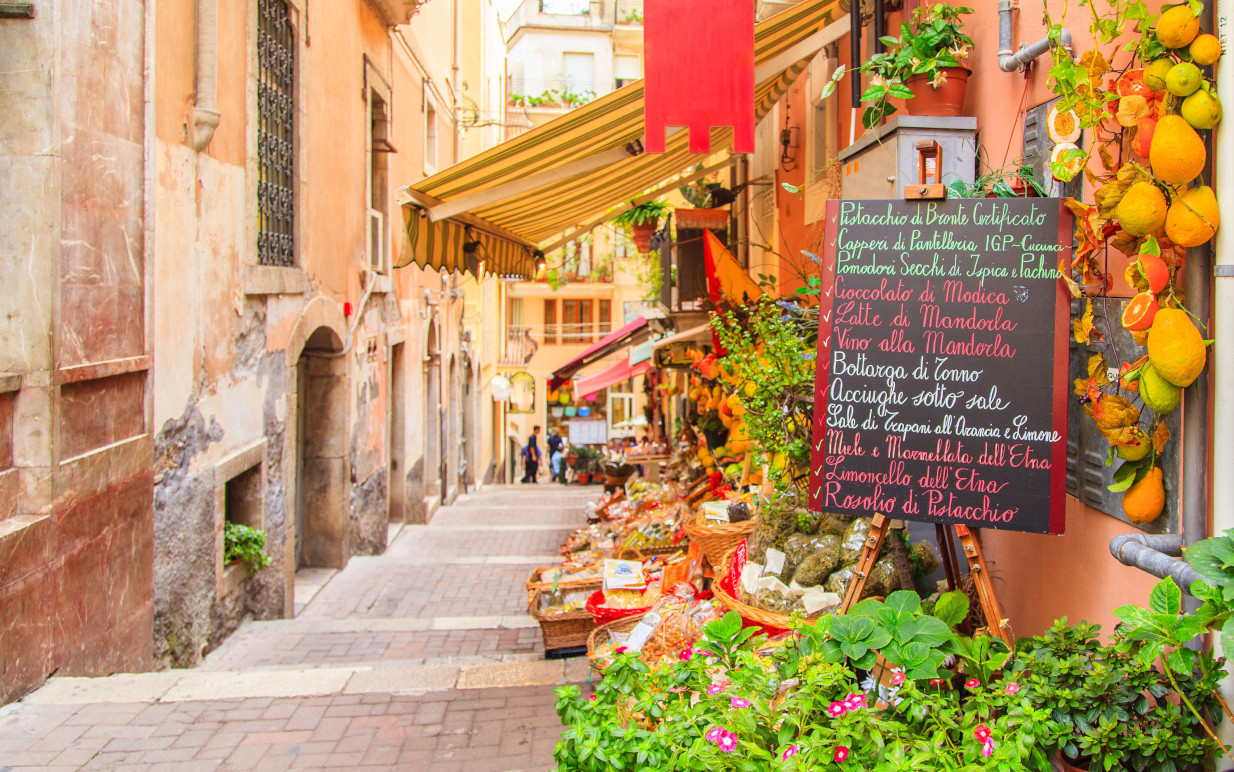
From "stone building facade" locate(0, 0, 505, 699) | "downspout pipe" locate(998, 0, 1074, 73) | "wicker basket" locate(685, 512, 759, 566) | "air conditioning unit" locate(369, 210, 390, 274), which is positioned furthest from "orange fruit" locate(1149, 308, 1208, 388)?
"air conditioning unit" locate(369, 210, 390, 274)

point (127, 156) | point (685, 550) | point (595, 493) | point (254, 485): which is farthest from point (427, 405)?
point (127, 156)

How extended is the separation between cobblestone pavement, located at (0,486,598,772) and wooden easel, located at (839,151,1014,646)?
1.64 meters

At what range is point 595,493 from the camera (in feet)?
58.8

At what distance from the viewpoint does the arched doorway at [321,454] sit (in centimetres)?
974

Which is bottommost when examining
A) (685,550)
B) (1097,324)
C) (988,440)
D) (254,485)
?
(685,550)

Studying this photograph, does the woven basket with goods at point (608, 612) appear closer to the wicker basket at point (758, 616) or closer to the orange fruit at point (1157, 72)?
the wicker basket at point (758, 616)

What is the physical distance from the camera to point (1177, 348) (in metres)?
2.39

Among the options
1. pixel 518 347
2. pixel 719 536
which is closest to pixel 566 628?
pixel 719 536

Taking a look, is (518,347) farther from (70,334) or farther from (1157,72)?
(1157,72)

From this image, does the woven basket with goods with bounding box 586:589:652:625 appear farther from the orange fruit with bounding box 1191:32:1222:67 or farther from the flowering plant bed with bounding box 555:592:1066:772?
the orange fruit with bounding box 1191:32:1222:67

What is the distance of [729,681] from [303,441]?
814 cm

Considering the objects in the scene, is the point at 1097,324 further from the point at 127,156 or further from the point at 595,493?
the point at 595,493

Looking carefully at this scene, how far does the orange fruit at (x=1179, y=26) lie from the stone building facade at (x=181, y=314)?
15.4ft

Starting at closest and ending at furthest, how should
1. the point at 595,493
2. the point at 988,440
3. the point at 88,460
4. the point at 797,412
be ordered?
the point at 988,440, the point at 797,412, the point at 88,460, the point at 595,493
